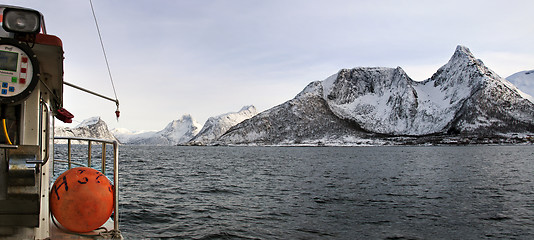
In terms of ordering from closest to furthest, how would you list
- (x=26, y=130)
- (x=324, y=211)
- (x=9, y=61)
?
1. (x=9, y=61)
2. (x=26, y=130)
3. (x=324, y=211)

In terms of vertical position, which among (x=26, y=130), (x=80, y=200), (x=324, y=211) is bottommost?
(x=324, y=211)

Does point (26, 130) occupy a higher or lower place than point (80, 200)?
higher

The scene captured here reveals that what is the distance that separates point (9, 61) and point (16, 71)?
205 millimetres

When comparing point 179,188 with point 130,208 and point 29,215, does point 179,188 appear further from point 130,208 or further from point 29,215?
point 29,215

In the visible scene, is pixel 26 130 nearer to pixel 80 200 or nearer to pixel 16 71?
pixel 16 71

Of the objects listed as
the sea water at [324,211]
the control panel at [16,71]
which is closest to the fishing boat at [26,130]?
the control panel at [16,71]

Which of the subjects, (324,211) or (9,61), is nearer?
(9,61)

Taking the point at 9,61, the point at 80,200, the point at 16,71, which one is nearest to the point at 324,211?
the point at 80,200

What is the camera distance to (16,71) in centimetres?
685

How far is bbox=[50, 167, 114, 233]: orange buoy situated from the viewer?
26.1 ft

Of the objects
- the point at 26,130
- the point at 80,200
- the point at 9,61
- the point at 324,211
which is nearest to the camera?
the point at 9,61

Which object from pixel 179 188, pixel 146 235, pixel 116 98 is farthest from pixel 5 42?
pixel 179 188

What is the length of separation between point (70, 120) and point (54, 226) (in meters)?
2.80

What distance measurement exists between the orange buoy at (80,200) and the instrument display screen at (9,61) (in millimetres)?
2537
